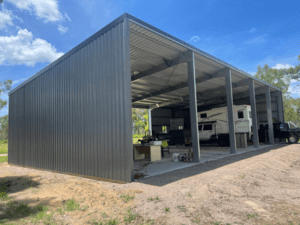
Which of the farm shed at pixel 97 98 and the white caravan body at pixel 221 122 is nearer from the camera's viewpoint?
the farm shed at pixel 97 98

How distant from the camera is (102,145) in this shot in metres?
6.48

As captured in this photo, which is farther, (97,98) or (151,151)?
(151,151)

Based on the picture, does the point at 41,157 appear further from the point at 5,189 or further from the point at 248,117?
the point at 248,117

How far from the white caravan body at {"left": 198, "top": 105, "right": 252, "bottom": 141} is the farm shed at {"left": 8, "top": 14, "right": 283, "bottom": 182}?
5.49ft

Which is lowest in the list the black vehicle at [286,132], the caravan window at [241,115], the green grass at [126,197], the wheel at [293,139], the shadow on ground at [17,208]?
the shadow on ground at [17,208]

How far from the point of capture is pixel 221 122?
15805mm

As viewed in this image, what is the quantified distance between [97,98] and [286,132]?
51.2 feet

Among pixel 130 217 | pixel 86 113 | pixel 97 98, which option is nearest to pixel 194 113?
pixel 97 98

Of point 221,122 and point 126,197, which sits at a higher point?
point 221,122

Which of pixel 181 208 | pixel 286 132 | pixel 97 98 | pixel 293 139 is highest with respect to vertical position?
pixel 97 98

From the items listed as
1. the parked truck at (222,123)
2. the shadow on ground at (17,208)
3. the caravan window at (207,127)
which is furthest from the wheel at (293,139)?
the shadow on ground at (17,208)

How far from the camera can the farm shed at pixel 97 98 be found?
19.8ft

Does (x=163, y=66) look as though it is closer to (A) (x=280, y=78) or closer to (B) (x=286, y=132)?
(B) (x=286, y=132)

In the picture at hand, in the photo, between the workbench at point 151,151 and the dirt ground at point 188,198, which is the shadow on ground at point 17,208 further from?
the workbench at point 151,151
